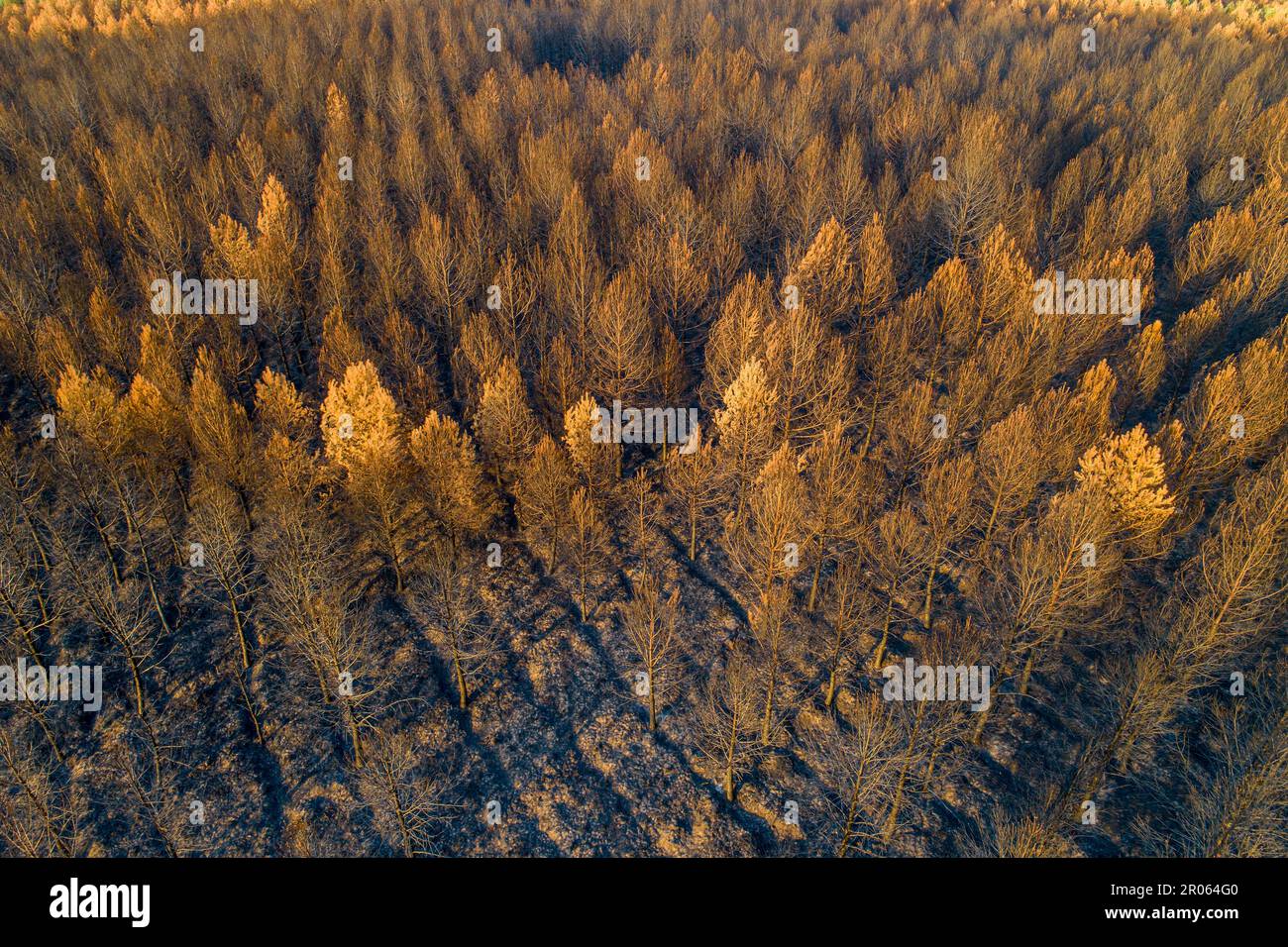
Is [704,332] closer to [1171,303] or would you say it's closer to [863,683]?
[863,683]

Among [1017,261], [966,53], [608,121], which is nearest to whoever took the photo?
[1017,261]

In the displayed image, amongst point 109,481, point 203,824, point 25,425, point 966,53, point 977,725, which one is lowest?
point 203,824

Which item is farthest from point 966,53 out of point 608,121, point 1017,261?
point 1017,261

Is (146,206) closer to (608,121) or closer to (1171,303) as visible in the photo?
(608,121)

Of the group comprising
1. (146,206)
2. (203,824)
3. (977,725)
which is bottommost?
(203,824)

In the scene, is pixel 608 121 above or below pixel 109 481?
above

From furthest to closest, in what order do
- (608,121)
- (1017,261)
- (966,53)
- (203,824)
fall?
(966,53) → (608,121) → (1017,261) → (203,824)

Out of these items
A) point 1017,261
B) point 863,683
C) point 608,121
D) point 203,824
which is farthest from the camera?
point 608,121

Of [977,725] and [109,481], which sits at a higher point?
[109,481]

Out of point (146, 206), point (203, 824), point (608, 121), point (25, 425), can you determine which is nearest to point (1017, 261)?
point (608, 121)
